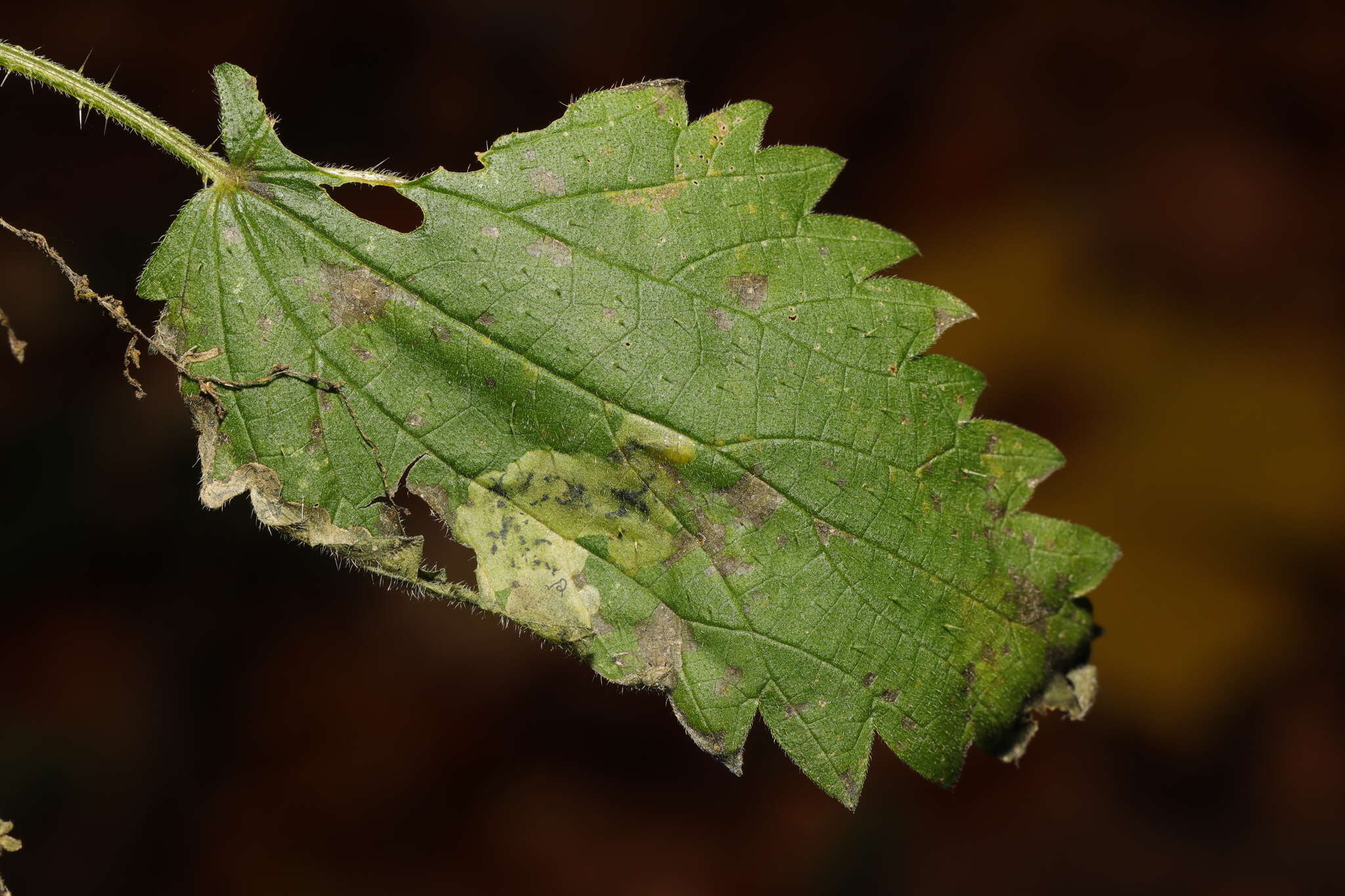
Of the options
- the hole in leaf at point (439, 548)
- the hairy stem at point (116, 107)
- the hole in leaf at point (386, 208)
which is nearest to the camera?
the hairy stem at point (116, 107)

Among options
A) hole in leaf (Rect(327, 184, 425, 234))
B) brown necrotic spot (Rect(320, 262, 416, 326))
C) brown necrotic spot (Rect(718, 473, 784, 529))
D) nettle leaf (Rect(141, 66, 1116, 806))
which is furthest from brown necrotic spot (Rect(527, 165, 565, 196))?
hole in leaf (Rect(327, 184, 425, 234))

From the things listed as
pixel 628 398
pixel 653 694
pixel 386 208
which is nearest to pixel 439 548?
pixel 653 694

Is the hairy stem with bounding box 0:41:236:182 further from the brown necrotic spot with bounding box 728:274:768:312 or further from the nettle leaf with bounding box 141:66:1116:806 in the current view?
the brown necrotic spot with bounding box 728:274:768:312

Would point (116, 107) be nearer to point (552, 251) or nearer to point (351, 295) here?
point (351, 295)

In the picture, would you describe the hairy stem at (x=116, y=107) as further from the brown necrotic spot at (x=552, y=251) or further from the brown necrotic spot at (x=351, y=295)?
the brown necrotic spot at (x=552, y=251)

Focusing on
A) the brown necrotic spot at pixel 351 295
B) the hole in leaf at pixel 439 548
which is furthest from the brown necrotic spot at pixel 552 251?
the hole in leaf at pixel 439 548

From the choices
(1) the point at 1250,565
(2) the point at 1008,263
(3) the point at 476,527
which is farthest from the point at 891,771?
(3) the point at 476,527
